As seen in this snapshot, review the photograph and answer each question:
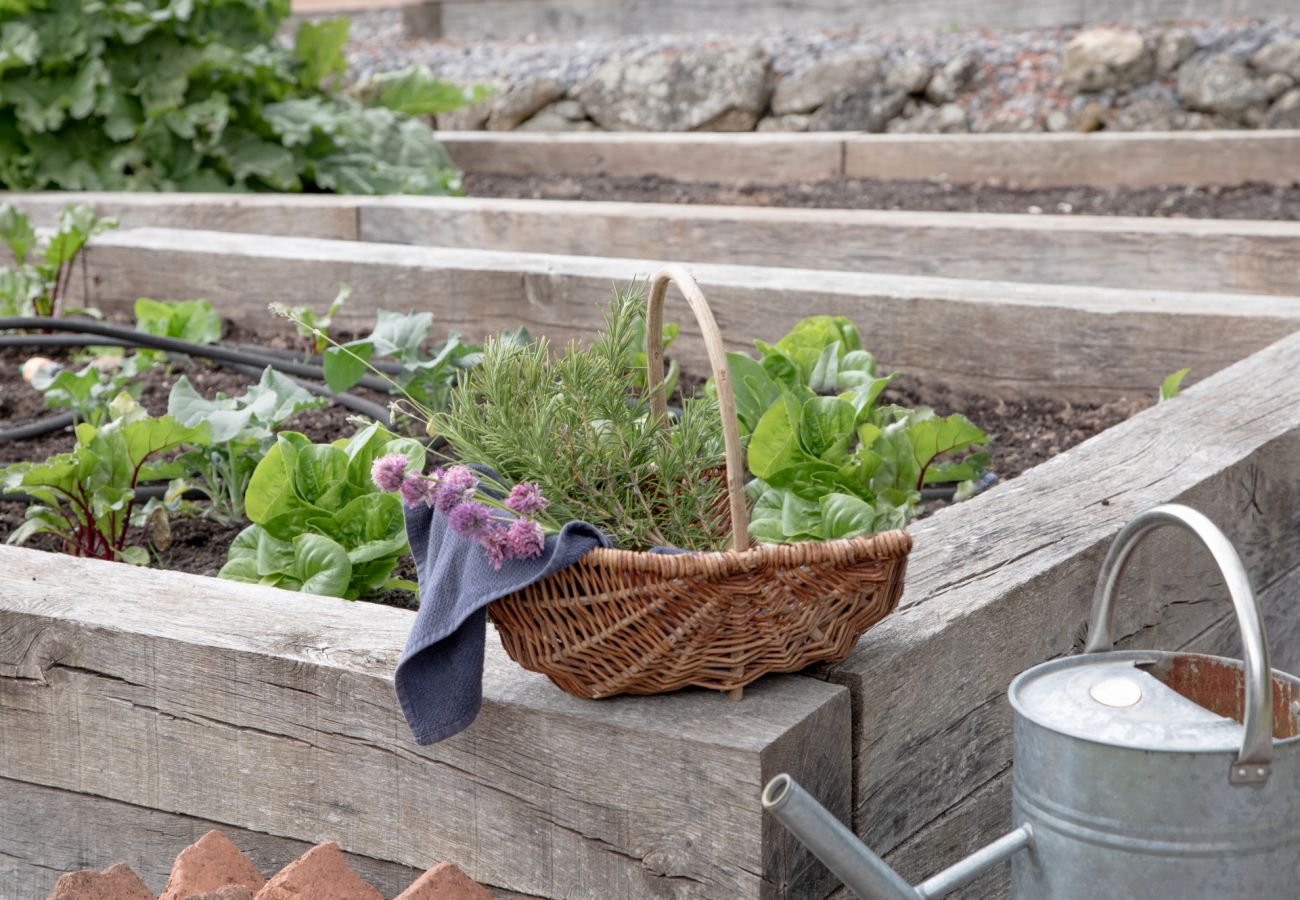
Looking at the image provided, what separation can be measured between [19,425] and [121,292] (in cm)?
99

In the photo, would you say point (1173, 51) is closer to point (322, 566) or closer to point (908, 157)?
point (908, 157)

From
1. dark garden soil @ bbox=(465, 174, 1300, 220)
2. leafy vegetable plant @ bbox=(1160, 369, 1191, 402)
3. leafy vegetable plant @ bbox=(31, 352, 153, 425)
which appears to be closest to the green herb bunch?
leafy vegetable plant @ bbox=(31, 352, 153, 425)

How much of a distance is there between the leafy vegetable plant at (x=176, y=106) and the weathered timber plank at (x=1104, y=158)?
1880 mm

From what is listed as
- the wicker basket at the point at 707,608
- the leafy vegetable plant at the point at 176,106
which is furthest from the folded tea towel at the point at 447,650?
the leafy vegetable plant at the point at 176,106

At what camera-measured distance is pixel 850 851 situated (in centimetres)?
110

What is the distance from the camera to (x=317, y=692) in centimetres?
145

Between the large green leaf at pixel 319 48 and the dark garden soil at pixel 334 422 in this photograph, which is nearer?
the dark garden soil at pixel 334 422

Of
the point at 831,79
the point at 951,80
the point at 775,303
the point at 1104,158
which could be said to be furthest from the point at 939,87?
the point at 775,303

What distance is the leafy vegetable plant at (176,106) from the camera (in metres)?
4.61

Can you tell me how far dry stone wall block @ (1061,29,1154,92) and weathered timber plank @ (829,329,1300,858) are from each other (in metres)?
4.87

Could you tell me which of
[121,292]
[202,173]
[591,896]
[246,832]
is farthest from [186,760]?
[202,173]

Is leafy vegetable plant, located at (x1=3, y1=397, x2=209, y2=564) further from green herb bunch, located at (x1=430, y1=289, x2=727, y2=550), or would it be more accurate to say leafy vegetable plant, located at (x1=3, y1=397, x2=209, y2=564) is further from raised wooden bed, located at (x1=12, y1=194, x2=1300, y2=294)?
raised wooden bed, located at (x1=12, y1=194, x2=1300, y2=294)

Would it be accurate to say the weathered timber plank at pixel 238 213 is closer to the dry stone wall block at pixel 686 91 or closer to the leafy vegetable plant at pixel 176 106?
the leafy vegetable plant at pixel 176 106

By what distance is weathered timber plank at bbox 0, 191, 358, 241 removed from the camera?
430cm
